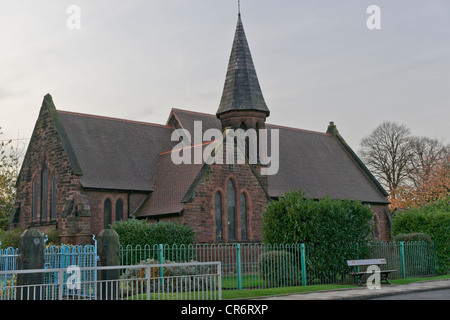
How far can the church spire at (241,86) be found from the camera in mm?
35219

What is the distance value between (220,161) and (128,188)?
547cm

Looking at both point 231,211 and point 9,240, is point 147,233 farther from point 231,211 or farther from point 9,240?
point 9,240

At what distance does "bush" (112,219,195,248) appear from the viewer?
24.3 metres

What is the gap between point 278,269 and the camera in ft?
66.8

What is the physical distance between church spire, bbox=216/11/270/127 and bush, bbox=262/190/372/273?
43.6 ft

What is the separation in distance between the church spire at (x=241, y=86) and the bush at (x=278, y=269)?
616 inches

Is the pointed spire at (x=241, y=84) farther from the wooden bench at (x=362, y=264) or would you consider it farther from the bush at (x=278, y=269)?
the bush at (x=278, y=269)

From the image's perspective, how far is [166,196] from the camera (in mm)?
30109

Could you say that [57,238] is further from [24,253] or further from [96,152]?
[24,253]

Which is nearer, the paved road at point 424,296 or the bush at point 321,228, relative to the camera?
the paved road at point 424,296

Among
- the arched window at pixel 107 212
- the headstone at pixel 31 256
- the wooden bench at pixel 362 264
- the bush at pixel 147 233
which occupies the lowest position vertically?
the wooden bench at pixel 362 264

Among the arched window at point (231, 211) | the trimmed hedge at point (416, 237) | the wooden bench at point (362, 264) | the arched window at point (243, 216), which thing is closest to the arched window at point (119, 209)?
the arched window at point (231, 211)
